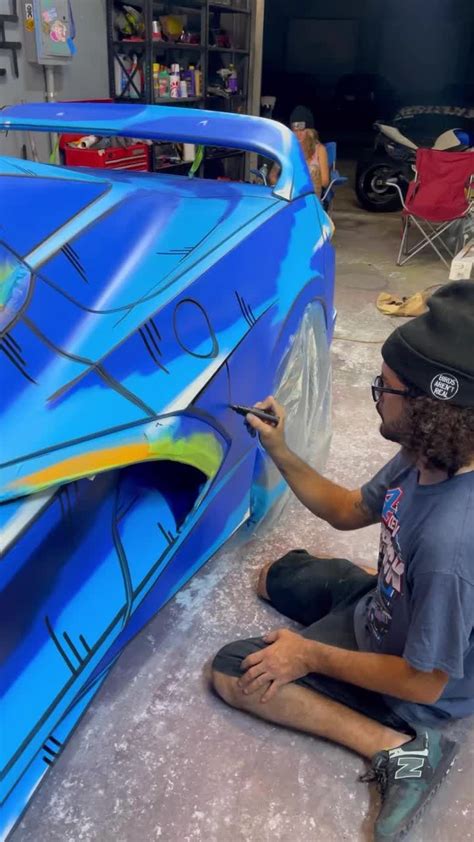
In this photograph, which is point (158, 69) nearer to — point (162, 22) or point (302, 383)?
point (162, 22)

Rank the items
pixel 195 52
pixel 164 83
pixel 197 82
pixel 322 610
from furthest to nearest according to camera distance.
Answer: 1. pixel 195 52
2. pixel 197 82
3. pixel 164 83
4. pixel 322 610

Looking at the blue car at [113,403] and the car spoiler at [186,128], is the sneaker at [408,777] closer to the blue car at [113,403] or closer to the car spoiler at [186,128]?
the blue car at [113,403]

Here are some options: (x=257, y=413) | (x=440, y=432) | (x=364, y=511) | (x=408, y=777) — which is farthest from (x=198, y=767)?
(x=440, y=432)

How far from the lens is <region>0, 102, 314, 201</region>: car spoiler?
2199 millimetres

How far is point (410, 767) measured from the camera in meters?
1.42

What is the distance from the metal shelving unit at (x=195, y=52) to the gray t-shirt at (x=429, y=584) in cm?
528

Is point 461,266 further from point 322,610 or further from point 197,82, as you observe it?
point 322,610

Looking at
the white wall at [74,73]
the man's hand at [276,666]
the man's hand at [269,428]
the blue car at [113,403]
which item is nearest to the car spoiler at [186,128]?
the blue car at [113,403]

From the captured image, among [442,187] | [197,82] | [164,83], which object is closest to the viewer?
[442,187]

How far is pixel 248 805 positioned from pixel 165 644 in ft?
1.66

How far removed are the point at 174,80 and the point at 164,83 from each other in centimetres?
13

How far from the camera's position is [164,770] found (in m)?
1.49

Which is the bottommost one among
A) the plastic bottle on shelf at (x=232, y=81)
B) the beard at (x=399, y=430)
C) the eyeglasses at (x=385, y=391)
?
the beard at (x=399, y=430)

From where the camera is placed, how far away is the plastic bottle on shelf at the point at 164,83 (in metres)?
5.98
